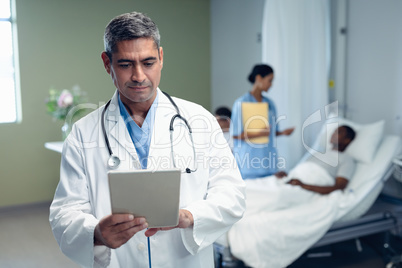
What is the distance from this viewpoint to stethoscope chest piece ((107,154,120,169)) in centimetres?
107

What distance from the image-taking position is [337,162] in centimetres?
280

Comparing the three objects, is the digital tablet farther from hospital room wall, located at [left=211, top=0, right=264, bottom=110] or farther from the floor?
hospital room wall, located at [left=211, top=0, right=264, bottom=110]

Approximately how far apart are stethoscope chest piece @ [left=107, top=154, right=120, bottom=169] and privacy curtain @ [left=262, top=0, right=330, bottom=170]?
215 cm

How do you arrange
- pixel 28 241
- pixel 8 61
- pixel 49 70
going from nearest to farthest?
1. pixel 28 241
2. pixel 8 61
3. pixel 49 70

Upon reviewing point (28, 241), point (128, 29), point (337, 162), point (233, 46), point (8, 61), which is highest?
point (233, 46)

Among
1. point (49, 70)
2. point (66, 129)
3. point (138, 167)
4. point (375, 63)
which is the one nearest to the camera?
point (138, 167)

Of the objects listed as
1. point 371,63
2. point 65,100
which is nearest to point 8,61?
point 65,100

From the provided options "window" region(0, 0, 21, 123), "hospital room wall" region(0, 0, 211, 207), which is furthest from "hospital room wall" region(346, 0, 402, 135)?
"window" region(0, 0, 21, 123)

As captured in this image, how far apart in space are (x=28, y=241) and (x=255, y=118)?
1.98 m

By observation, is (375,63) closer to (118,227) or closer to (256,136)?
(256,136)

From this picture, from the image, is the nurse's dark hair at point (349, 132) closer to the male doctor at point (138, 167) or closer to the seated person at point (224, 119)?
the seated person at point (224, 119)

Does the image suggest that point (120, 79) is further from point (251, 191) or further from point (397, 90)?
point (397, 90)

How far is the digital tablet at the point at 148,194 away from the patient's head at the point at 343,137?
2.13 m

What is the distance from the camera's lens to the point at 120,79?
107 cm
